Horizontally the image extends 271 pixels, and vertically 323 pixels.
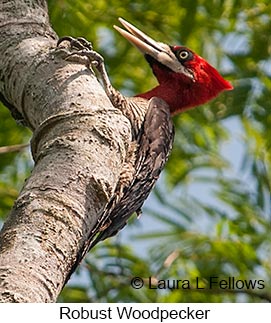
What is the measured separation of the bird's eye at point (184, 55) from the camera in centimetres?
577

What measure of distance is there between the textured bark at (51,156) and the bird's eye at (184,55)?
2.33 meters

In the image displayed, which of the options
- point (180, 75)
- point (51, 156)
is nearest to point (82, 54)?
point (51, 156)

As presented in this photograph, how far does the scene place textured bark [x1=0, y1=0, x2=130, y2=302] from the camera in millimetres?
2268

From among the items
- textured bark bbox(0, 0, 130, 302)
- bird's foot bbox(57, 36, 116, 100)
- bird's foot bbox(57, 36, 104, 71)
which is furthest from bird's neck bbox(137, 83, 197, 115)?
textured bark bbox(0, 0, 130, 302)

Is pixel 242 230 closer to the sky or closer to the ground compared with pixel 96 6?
closer to the ground

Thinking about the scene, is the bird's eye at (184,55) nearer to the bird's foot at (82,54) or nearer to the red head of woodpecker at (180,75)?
the red head of woodpecker at (180,75)

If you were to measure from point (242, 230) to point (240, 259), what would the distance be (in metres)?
0.28

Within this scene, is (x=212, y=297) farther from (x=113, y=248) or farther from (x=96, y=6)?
(x=96, y=6)

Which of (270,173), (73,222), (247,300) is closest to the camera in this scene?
(73,222)

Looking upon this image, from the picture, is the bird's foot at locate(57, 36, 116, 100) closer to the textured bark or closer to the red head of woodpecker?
the textured bark

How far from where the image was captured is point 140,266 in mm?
5902

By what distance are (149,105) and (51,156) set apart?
2.31 meters

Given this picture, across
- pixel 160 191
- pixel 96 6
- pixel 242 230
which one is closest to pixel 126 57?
pixel 96 6

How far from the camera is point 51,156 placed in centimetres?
264
